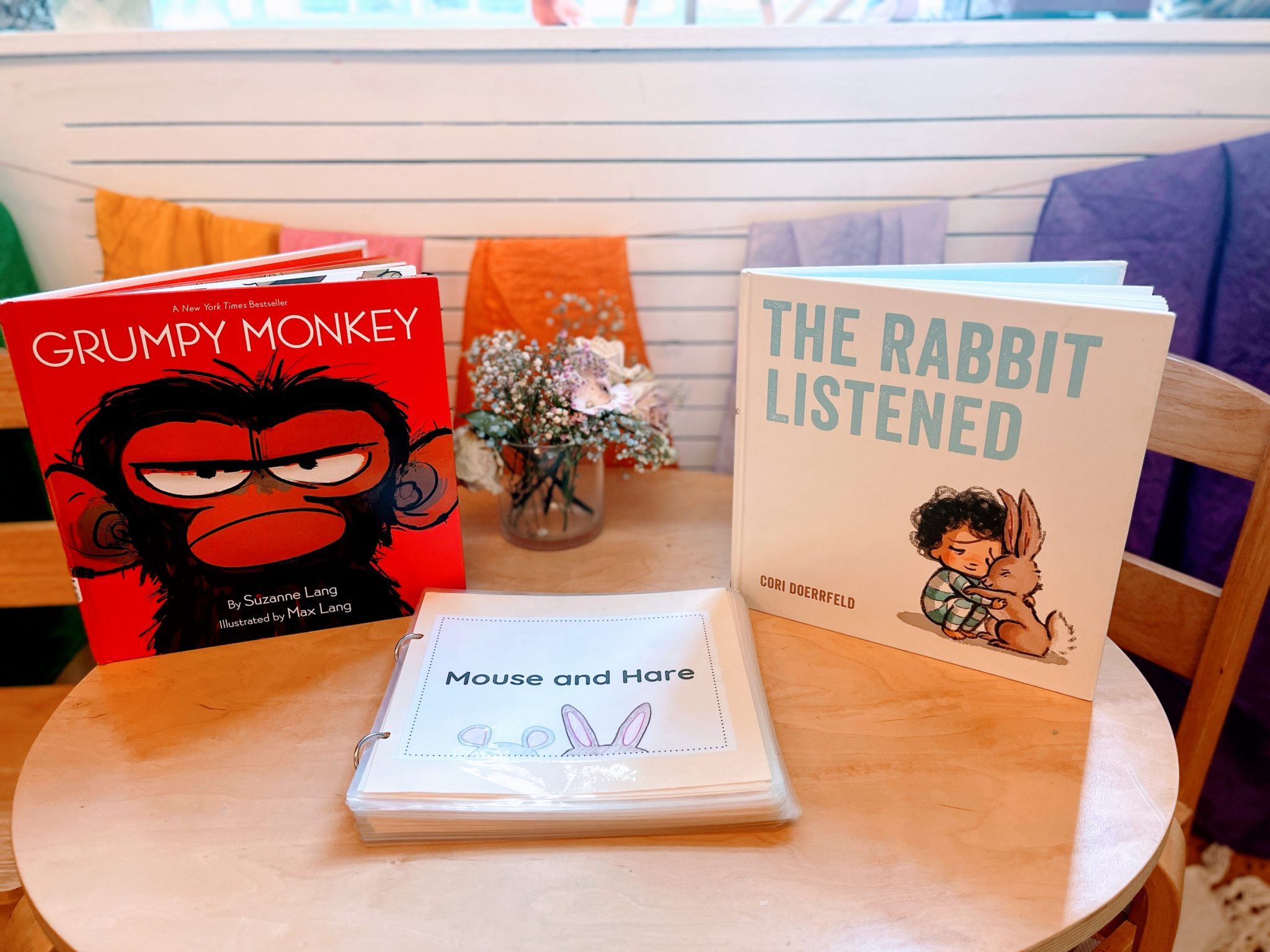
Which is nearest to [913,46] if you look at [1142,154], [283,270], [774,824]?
[1142,154]

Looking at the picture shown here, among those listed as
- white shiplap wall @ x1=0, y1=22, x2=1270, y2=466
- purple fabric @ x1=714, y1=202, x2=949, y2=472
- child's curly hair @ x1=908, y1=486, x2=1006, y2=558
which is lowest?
child's curly hair @ x1=908, y1=486, x2=1006, y2=558

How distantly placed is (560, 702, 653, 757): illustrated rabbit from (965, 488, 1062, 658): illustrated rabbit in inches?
12.5

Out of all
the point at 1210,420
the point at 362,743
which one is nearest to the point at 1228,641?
the point at 1210,420

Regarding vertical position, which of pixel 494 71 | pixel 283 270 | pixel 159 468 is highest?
pixel 494 71

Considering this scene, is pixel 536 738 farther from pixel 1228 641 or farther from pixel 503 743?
pixel 1228 641

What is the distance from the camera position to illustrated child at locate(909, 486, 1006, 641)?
2.54 ft

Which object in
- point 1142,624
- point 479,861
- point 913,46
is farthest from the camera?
point 913,46

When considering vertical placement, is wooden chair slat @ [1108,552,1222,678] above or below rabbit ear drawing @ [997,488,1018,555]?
below

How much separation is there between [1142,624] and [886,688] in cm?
42

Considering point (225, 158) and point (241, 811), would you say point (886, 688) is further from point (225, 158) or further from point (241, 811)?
point (225, 158)

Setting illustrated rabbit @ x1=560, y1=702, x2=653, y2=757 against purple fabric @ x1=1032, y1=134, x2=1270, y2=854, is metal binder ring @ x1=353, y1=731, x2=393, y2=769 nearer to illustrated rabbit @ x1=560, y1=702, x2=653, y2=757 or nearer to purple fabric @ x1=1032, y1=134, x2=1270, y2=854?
illustrated rabbit @ x1=560, y1=702, x2=653, y2=757

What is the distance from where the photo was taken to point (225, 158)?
1.28 metres

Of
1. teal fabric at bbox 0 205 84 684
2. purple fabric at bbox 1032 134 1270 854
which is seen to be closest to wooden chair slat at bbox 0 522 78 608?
teal fabric at bbox 0 205 84 684

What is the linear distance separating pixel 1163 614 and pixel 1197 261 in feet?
1.76
